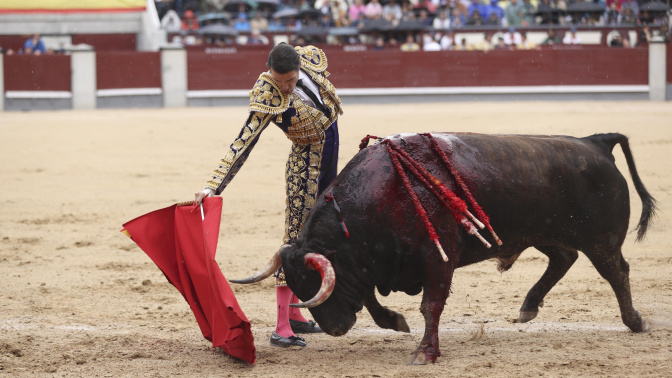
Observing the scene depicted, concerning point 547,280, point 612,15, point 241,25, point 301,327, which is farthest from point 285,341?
point 241,25

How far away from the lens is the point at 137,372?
314 cm

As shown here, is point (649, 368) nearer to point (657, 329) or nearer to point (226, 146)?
point (657, 329)

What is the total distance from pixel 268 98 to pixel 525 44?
12.3 m

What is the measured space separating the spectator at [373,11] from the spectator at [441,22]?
1086mm

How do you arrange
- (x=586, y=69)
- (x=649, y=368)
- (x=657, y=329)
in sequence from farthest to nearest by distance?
(x=586, y=69) → (x=657, y=329) → (x=649, y=368)

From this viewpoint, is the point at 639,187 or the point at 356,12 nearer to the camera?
the point at 639,187

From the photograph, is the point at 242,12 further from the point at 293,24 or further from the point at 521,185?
the point at 521,185

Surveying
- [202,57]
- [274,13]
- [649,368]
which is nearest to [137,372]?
[649,368]

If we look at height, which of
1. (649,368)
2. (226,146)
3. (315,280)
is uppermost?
(315,280)

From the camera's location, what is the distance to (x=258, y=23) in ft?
54.5

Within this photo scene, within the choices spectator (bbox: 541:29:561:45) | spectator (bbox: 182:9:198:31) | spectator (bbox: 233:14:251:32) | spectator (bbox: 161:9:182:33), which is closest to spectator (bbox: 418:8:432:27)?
spectator (bbox: 541:29:561:45)

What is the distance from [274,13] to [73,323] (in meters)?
13.8

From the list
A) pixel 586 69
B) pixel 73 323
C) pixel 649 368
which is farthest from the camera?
pixel 586 69

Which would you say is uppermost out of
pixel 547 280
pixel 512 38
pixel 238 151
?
pixel 238 151
